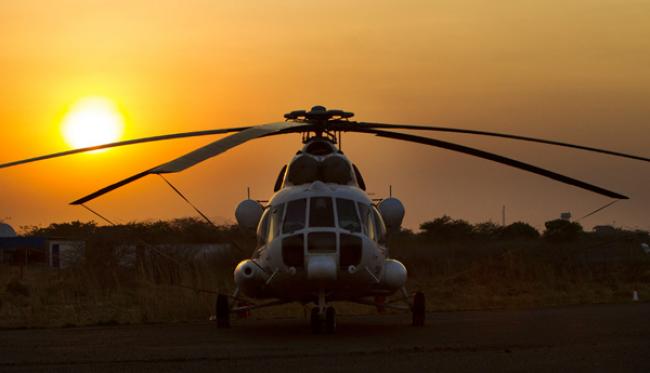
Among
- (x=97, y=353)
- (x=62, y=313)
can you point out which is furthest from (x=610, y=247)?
(x=97, y=353)

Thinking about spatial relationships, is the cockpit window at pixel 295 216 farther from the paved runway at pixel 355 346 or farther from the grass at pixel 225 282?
the grass at pixel 225 282

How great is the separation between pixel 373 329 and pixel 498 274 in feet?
68.9

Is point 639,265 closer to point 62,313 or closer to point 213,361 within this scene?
point 62,313

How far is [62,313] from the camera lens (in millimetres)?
27812

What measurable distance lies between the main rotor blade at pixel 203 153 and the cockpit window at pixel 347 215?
173cm

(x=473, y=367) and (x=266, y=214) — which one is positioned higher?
(x=266, y=214)

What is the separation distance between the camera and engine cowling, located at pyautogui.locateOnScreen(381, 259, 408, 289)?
20984mm

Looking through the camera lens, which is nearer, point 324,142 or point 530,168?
point 530,168

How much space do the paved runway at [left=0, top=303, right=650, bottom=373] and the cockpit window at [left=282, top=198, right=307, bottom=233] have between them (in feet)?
6.12

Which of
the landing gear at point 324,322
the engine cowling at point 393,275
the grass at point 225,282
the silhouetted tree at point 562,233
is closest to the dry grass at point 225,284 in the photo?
the grass at point 225,282

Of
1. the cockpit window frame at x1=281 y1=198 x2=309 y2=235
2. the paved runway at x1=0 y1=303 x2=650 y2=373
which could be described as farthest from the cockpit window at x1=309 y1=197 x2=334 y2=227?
the paved runway at x1=0 y1=303 x2=650 y2=373

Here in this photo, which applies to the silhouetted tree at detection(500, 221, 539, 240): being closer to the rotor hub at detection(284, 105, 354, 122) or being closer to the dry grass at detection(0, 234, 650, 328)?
the dry grass at detection(0, 234, 650, 328)

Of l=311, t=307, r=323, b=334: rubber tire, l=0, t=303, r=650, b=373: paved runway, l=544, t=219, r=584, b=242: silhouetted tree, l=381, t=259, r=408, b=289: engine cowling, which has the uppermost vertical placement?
l=544, t=219, r=584, b=242: silhouetted tree

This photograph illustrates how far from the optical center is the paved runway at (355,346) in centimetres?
1345
